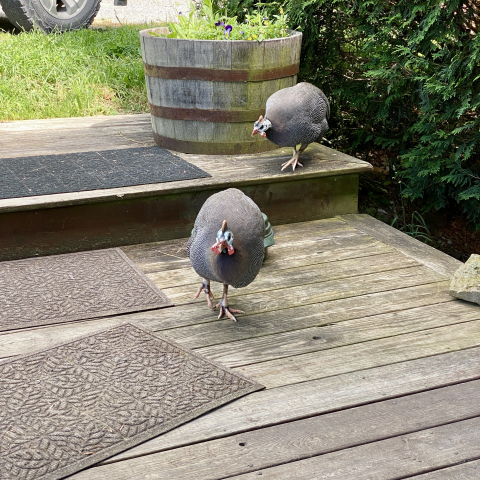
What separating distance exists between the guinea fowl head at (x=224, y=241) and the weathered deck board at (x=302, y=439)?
67 centimetres

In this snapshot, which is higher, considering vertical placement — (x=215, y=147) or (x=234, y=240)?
(x=234, y=240)

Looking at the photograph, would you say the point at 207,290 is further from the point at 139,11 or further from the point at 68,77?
the point at 139,11

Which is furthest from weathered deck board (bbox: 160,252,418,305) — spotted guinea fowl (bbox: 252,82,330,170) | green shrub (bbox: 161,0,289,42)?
green shrub (bbox: 161,0,289,42)

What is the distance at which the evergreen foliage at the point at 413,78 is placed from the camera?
359 centimetres

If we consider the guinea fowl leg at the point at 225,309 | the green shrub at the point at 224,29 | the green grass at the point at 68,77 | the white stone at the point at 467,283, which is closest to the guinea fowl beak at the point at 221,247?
the guinea fowl leg at the point at 225,309

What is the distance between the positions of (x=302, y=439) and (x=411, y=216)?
286 cm

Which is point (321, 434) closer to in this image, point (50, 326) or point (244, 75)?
point (50, 326)

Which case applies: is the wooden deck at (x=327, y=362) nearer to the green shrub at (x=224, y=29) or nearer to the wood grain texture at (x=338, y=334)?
the wood grain texture at (x=338, y=334)

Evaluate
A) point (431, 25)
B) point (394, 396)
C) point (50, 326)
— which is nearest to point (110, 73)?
point (431, 25)

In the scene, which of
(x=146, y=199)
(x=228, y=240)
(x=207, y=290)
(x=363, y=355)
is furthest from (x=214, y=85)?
(x=363, y=355)

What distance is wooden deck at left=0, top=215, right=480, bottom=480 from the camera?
75.7 inches

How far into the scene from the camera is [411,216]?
15.0ft

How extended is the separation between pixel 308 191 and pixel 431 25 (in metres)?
1.16

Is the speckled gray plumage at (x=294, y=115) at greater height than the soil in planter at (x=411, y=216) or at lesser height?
greater
